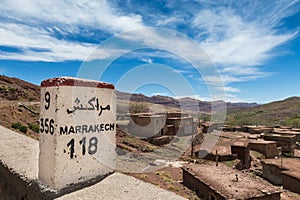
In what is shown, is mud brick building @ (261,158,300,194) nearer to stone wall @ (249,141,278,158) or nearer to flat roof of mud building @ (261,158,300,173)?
flat roof of mud building @ (261,158,300,173)

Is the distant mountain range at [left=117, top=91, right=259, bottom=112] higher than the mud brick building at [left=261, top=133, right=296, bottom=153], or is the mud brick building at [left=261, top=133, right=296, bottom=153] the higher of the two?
the distant mountain range at [left=117, top=91, right=259, bottom=112]

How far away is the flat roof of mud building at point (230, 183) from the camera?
1209cm

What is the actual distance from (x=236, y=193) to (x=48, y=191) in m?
11.7

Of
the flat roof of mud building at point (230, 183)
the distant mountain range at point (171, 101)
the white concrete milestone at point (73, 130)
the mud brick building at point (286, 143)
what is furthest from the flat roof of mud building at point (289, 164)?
the white concrete milestone at point (73, 130)

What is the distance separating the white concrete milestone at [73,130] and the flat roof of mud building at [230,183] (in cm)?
1082

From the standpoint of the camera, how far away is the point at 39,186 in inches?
96.8

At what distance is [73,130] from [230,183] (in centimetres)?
1289

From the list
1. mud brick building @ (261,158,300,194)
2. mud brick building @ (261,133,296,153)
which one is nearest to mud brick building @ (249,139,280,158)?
mud brick building @ (261,133,296,153)

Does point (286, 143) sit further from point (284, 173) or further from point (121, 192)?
point (121, 192)

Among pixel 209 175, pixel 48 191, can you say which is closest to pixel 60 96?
pixel 48 191

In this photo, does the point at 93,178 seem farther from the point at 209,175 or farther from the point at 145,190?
the point at 209,175

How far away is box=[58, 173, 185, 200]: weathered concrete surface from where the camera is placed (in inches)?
92.5

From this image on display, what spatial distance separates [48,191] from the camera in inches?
93.1

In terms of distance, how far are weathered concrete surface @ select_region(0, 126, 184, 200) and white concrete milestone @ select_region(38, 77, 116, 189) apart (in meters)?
0.12
